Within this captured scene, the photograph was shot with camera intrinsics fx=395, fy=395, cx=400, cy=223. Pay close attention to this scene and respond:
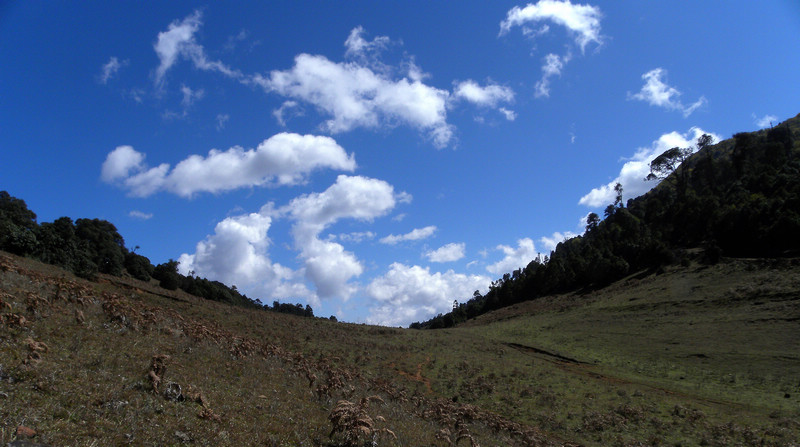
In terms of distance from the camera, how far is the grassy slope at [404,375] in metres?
8.33

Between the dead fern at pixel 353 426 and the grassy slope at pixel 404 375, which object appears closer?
the grassy slope at pixel 404 375

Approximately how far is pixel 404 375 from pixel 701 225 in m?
86.2

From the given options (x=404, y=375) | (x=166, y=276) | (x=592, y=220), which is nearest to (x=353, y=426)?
(x=404, y=375)

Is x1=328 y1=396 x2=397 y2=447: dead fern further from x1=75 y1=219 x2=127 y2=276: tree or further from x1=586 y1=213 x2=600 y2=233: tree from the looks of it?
x1=586 y1=213 x2=600 y2=233: tree

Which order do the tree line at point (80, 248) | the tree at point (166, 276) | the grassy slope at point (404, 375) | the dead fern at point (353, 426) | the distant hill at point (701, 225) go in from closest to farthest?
the grassy slope at point (404, 375), the dead fern at point (353, 426), the tree line at point (80, 248), the distant hill at point (701, 225), the tree at point (166, 276)

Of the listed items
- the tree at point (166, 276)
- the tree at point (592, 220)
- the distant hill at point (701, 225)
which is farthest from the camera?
the tree at point (592, 220)

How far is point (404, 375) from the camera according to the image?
28.3 m

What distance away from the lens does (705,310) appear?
46062mm

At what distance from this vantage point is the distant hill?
209ft

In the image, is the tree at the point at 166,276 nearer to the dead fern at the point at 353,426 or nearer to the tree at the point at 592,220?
the dead fern at the point at 353,426

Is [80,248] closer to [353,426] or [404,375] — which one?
[404,375]

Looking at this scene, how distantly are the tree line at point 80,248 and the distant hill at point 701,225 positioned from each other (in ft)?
194

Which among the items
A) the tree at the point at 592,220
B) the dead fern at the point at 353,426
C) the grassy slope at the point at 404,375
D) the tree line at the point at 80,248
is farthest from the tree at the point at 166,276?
the tree at the point at 592,220

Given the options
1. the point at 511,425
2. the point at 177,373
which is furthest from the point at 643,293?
the point at 177,373
